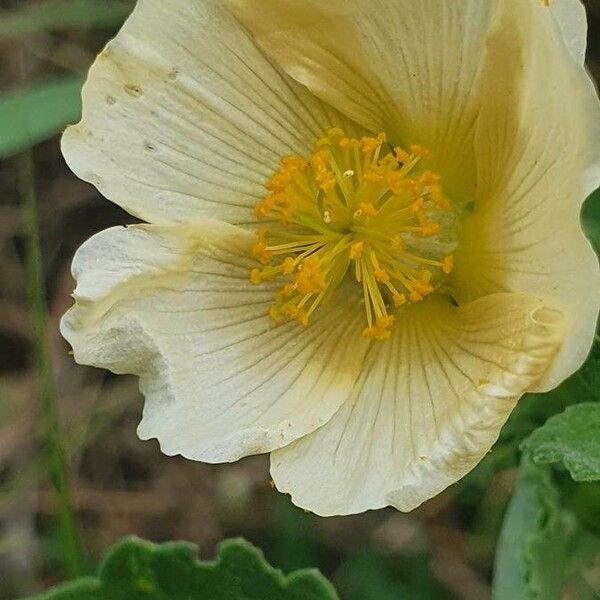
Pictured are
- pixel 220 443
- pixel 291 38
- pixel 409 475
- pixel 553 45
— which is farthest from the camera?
pixel 291 38

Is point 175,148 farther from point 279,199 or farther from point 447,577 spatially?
point 447,577

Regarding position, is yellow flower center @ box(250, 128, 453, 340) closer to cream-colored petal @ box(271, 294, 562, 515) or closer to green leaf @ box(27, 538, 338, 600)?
cream-colored petal @ box(271, 294, 562, 515)

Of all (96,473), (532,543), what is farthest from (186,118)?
(96,473)

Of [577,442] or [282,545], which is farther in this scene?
[282,545]

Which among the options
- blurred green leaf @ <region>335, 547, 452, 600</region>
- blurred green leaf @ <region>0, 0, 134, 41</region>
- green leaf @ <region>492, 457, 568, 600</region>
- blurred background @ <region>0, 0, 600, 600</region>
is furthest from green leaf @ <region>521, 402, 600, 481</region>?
Result: blurred green leaf @ <region>0, 0, 134, 41</region>

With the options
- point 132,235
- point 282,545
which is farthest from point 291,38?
point 282,545

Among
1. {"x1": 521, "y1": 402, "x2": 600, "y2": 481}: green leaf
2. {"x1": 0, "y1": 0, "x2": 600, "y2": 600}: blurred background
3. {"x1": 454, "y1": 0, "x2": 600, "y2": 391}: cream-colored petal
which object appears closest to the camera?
{"x1": 454, "y1": 0, "x2": 600, "y2": 391}: cream-colored petal

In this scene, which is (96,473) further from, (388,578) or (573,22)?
(573,22)
